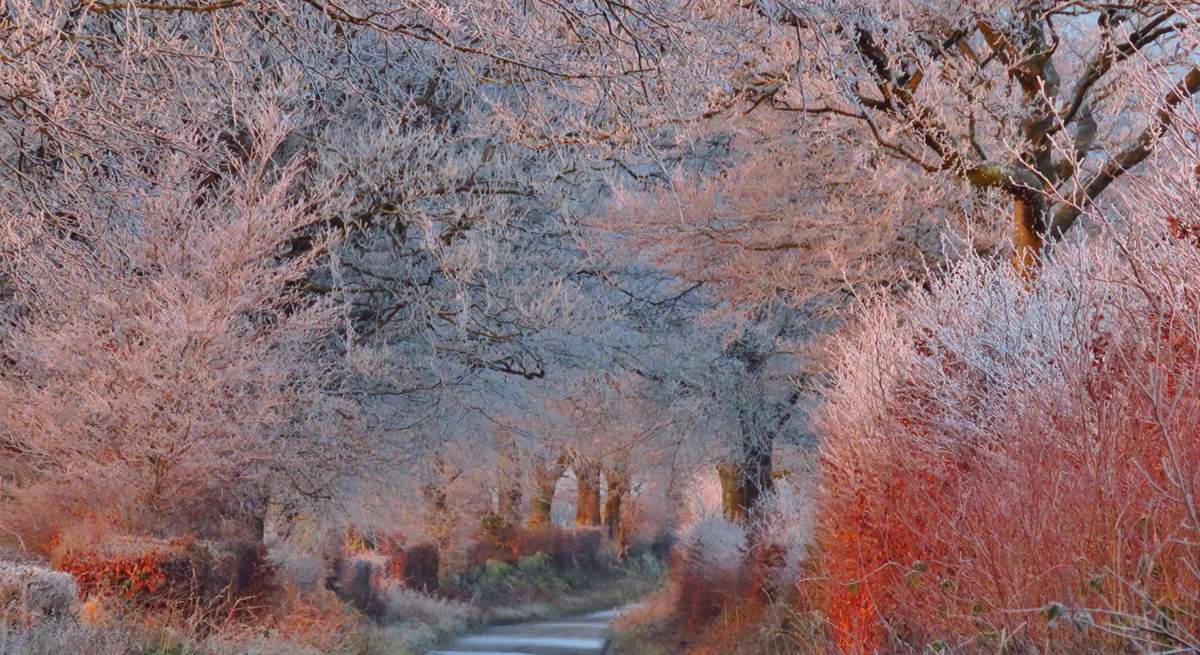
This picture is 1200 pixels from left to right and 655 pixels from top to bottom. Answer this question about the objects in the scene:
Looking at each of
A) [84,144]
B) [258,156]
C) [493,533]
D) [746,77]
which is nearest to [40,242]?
[84,144]

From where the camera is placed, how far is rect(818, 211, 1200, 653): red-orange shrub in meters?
4.23

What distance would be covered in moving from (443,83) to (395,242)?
213 cm

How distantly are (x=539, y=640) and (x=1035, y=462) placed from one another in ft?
46.6

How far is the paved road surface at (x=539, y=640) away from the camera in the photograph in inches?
660

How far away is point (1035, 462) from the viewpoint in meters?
5.06

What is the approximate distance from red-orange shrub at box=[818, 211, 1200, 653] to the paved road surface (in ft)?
29.0

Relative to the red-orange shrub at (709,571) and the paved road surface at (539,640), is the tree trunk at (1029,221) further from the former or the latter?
the paved road surface at (539,640)

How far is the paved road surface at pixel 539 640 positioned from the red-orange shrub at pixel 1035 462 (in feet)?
29.0

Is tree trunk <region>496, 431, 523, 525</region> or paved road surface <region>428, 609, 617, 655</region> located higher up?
tree trunk <region>496, 431, 523, 525</region>

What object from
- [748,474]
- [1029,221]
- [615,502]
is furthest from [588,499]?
[1029,221]

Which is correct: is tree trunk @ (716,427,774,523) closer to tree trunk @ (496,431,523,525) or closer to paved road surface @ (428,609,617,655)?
paved road surface @ (428,609,617,655)

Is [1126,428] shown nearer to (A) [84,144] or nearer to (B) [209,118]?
(A) [84,144]

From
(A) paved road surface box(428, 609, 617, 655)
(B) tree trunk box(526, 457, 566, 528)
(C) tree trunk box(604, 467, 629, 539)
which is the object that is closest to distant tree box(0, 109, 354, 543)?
(A) paved road surface box(428, 609, 617, 655)

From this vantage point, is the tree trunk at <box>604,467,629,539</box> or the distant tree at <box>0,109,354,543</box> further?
the tree trunk at <box>604,467,629,539</box>
